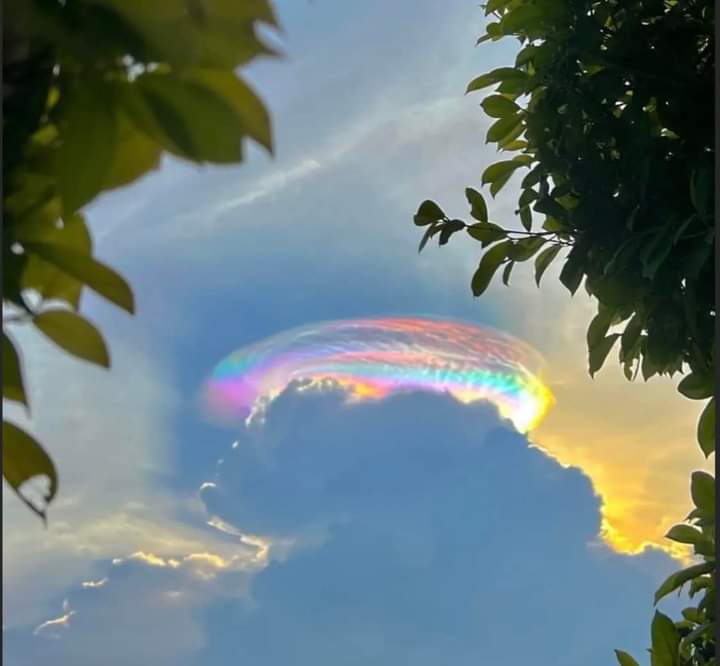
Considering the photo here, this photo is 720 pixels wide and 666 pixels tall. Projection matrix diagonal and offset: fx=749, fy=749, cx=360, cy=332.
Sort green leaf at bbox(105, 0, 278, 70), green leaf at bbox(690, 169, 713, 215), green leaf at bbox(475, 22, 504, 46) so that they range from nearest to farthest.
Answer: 1. green leaf at bbox(105, 0, 278, 70)
2. green leaf at bbox(690, 169, 713, 215)
3. green leaf at bbox(475, 22, 504, 46)

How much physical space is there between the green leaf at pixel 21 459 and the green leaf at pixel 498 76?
0.55m

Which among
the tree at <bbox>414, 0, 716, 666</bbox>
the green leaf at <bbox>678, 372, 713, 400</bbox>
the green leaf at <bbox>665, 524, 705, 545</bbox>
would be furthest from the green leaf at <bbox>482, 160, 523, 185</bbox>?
the green leaf at <bbox>665, 524, 705, 545</bbox>

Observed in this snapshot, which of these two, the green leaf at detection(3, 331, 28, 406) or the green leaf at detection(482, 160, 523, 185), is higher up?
the green leaf at detection(482, 160, 523, 185)

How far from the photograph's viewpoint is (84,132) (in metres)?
0.45

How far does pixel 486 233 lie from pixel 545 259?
0.07m

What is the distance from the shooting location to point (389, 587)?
718 mm

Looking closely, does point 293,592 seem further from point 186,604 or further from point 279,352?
point 279,352

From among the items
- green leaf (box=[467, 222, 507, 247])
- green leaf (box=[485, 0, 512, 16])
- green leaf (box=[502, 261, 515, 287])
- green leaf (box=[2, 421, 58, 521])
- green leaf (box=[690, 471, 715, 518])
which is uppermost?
green leaf (box=[485, 0, 512, 16])

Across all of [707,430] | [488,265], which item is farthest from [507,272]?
[707,430]

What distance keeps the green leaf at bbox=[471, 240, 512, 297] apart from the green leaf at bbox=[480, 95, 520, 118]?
0.13 m

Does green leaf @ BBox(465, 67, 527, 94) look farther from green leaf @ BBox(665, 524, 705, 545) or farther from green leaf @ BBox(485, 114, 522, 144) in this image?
green leaf @ BBox(665, 524, 705, 545)

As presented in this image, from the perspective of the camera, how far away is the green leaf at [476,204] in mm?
767

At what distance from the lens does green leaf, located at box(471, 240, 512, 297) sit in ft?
2.48

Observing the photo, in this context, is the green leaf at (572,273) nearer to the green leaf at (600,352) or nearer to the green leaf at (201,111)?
the green leaf at (600,352)
